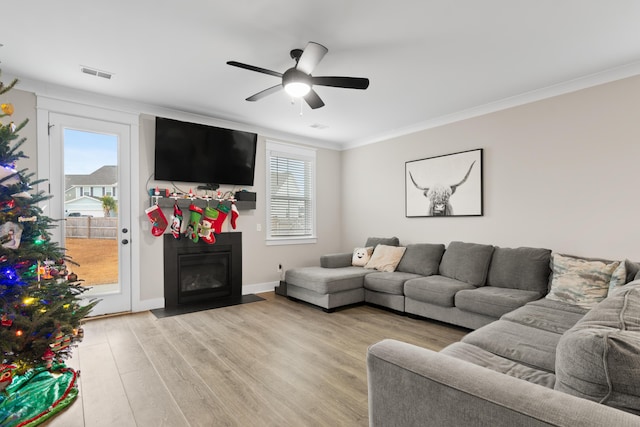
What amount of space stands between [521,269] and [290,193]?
3.59 metres

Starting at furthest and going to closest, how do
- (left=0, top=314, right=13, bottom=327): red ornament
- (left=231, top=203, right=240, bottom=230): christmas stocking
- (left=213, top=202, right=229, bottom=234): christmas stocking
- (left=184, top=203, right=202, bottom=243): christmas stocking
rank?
(left=231, top=203, right=240, bottom=230): christmas stocking, (left=213, top=202, right=229, bottom=234): christmas stocking, (left=184, top=203, right=202, bottom=243): christmas stocking, (left=0, top=314, right=13, bottom=327): red ornament

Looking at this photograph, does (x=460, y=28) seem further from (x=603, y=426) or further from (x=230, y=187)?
(x=230, y=187)

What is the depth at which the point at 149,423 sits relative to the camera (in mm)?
1929

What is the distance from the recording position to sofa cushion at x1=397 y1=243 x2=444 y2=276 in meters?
4.33

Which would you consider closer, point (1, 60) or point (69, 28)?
point (69, 28)

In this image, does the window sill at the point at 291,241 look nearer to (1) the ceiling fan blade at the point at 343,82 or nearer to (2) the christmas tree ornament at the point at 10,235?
(1) the ceiling fan blade at the point at 343,82

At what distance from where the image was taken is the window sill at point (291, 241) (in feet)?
17.7

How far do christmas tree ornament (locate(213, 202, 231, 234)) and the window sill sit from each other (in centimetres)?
89

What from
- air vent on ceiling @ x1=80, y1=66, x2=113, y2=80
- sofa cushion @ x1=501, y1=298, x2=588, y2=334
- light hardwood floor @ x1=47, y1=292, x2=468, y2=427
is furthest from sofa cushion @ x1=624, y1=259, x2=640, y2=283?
air vent on ceiling @ x1=80, y1=66, x2=113, y2=80

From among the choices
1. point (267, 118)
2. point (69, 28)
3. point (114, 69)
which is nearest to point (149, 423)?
point (69, 28)

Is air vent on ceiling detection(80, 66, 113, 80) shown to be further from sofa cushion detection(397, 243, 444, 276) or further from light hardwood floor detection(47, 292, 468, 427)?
sofa cushion detection(397, 243, 444, 276)

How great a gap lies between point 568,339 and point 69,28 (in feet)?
11.7

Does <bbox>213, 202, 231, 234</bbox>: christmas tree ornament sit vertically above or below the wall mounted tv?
below

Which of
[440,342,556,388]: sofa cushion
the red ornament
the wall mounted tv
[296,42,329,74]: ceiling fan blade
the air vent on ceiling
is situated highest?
the air vent on ceiling
